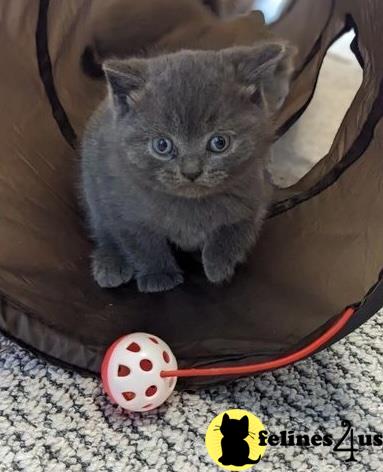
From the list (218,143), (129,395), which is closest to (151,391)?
(129,395)

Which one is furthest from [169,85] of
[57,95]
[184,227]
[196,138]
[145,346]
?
[57,95]

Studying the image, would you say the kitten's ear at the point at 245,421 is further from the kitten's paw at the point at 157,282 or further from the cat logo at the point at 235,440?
the kitten's paw at the point at 157,282

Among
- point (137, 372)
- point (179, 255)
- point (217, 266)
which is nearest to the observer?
point (137, 372)

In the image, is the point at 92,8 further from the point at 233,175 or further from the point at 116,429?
the point at 116,429

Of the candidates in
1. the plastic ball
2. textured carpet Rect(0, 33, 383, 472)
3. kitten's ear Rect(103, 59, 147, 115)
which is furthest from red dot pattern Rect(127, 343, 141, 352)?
kitten's ear Rect(103, 59, 147, 115)

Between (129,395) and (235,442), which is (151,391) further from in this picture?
(235,442)

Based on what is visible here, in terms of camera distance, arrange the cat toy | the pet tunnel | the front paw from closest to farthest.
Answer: the cat toy < the pet tunnel < the front paw

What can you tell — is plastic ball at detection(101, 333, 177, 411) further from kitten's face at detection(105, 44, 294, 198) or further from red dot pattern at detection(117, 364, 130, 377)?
kitten's face at detection(105, 44, 294, 198)
